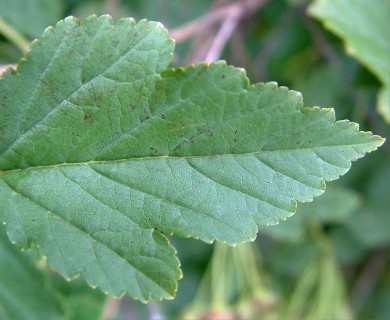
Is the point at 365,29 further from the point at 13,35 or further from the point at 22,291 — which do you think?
the point at 22,291

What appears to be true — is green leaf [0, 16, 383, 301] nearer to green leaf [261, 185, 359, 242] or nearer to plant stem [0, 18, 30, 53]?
plant stem [0, 18, 30, 53]

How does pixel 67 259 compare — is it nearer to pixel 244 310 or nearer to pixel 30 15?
pixel 30 15

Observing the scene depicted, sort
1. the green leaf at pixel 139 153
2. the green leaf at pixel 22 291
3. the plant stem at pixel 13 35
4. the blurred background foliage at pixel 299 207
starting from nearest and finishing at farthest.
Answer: the green leaf at pixel 139 153, the green leaf at pixel 22 291, the plant stem at pixel 13 35, the blurred background foliage at pixel 299 207

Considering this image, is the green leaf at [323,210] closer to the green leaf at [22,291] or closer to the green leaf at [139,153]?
the green leaf at [22,291]

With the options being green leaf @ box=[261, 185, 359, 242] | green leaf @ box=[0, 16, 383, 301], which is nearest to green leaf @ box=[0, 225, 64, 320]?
green leaf @ box=[0, 16, 383, 301]

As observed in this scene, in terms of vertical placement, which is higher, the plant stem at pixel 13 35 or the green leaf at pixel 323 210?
the plant stem at pixel 13 35

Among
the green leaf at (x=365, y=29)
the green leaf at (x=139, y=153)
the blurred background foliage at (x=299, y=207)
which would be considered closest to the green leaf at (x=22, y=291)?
the blurred background foliage at (x=299, y=207)

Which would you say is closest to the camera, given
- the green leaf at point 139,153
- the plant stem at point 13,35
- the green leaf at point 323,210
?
the green leaf at point 139,153

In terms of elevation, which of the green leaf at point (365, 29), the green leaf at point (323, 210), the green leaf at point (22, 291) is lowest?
the green leaf at point (22, 291)
